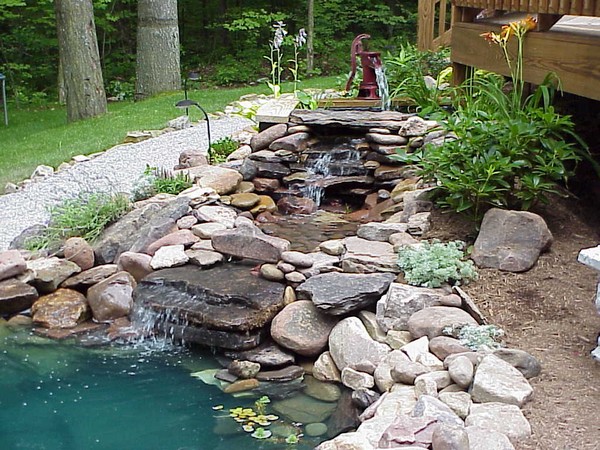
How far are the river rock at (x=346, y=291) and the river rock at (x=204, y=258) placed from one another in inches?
32.6

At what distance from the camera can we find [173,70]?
12523 mm

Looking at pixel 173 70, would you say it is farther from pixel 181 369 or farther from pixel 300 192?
pixel 181 369

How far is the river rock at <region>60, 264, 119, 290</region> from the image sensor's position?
5215 mm

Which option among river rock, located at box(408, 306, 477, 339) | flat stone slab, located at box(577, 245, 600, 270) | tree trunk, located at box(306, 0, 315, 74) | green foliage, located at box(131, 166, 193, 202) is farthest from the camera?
tree trunk, located at box(306, 0, 315, 74)

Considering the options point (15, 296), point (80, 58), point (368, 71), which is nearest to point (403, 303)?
point (15, 296)

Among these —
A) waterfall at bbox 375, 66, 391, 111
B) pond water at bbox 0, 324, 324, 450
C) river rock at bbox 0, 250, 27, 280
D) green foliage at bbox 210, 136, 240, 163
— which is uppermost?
waterfall at bbox 375, 66, 391, 111

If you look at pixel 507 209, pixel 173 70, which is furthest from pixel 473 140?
pixel 173 70

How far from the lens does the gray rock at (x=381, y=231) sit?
496 cm

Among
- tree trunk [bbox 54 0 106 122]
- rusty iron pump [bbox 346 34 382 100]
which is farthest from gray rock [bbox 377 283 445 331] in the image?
tree trunk [bbox 54 0 106 122]

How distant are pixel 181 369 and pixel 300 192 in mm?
2471

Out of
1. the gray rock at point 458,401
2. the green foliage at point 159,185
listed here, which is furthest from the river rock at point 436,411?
the green foliage at point 159,185

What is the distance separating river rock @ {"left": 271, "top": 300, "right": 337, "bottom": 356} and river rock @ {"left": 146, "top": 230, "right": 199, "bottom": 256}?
3.91ft

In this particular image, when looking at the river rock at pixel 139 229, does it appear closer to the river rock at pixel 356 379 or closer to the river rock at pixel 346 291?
the river rock at pixel 346 291

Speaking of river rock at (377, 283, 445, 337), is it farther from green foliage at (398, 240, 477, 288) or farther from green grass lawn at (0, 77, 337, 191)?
green grass lawn at (0, 77, 337, 191)
